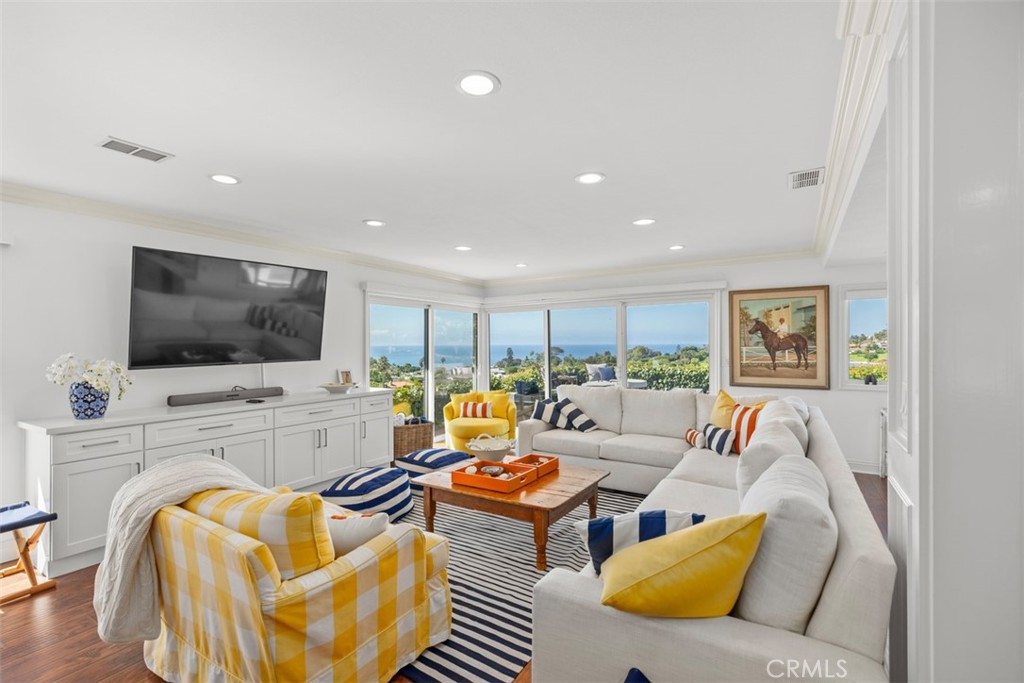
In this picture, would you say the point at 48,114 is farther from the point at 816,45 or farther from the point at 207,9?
the point at 816,45

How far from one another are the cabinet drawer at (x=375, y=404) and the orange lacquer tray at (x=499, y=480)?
1.86 meters

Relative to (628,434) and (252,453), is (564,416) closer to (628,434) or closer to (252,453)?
(628,434)

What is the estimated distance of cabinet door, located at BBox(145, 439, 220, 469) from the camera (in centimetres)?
328

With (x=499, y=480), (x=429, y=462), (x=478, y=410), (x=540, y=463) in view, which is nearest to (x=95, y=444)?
(x=429, y=462)

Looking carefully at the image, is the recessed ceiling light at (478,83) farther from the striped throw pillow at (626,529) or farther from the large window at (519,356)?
the large window at (519,356)

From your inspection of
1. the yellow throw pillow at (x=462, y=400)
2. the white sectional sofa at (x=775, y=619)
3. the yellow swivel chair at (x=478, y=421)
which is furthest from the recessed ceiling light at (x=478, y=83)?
the yellow throw pillow at (x=462, y=400)

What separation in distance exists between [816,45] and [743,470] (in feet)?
5.35

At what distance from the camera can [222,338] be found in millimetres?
3957

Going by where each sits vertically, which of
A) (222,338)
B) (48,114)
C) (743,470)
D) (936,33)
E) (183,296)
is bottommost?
(743,470)

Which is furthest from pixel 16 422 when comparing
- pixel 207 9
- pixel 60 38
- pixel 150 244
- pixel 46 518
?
pixel 207 9

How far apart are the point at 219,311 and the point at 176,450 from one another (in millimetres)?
1108

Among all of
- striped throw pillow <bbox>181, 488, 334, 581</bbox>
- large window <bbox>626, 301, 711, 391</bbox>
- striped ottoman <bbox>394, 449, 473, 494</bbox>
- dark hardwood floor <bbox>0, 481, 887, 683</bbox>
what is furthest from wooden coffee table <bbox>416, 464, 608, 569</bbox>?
large window <bbox>626, 301, 711, 391</bbox>

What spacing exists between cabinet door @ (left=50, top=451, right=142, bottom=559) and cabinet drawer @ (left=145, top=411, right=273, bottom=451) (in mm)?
178

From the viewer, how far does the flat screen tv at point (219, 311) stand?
11.5 ft
